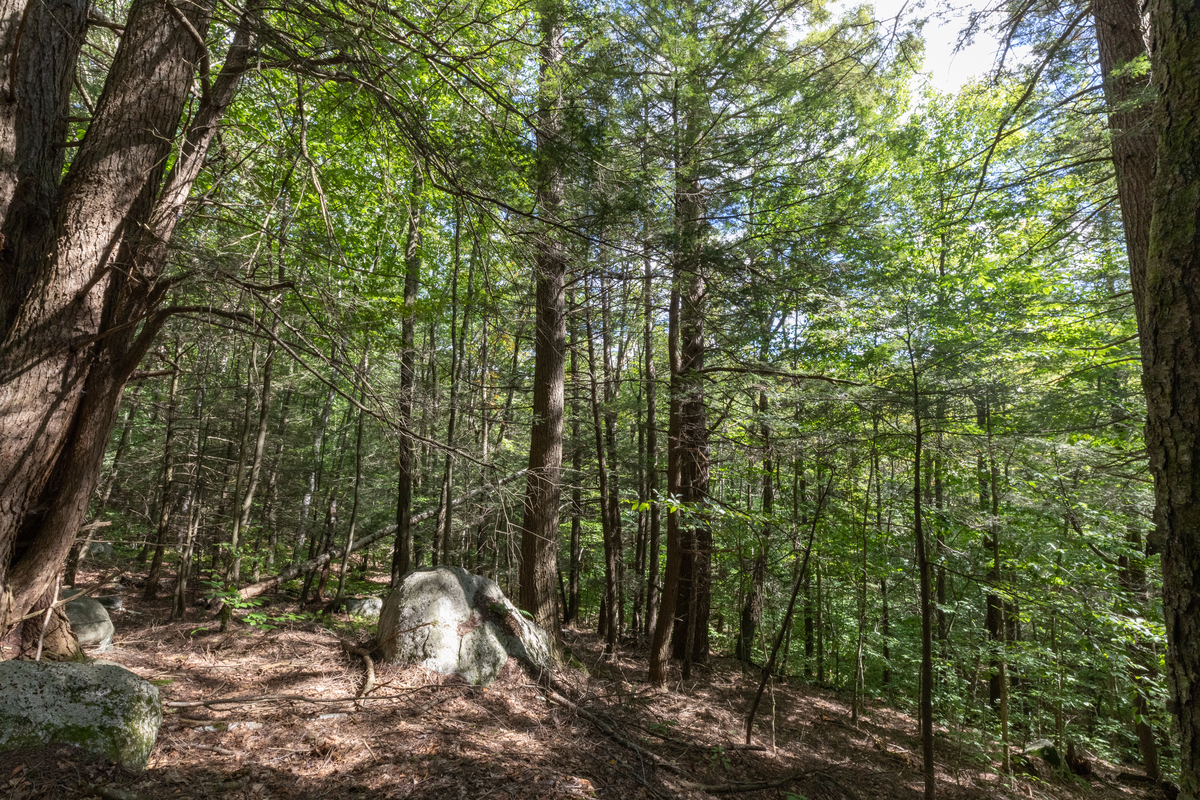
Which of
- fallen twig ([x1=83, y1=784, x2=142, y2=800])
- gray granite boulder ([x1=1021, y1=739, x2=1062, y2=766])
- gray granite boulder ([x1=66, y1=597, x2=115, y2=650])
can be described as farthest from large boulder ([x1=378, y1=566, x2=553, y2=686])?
gray granite boulder ([x1=1021, y1=739, x2=1062, y2=766])

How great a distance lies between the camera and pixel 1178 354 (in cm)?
150

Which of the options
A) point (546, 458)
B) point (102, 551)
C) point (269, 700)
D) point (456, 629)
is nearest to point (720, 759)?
point (456, 629)

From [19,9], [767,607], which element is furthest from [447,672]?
[767,607]

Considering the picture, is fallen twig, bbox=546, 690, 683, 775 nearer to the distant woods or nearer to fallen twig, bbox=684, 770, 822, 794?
fallen twig, bbox=684, 770, 822, 794

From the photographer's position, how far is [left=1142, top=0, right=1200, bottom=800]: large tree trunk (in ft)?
4.68

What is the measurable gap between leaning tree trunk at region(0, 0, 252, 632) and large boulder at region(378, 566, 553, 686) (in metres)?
2.78

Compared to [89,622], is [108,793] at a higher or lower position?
higher

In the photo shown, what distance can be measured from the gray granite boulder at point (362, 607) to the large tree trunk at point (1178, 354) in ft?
35.1

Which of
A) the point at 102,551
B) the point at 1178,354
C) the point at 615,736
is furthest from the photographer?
the point at 102,551

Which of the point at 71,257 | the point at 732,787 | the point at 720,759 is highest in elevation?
the point at 71,257

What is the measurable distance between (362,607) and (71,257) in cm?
929

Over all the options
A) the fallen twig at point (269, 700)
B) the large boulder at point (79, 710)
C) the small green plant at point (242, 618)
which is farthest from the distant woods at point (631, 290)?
the fallen twig at point (269, 700)

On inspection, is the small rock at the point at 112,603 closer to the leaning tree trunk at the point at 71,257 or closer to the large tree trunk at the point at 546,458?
the large tree trunk at the point at 546,458

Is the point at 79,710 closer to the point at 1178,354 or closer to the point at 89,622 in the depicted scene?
the point at 89,622
